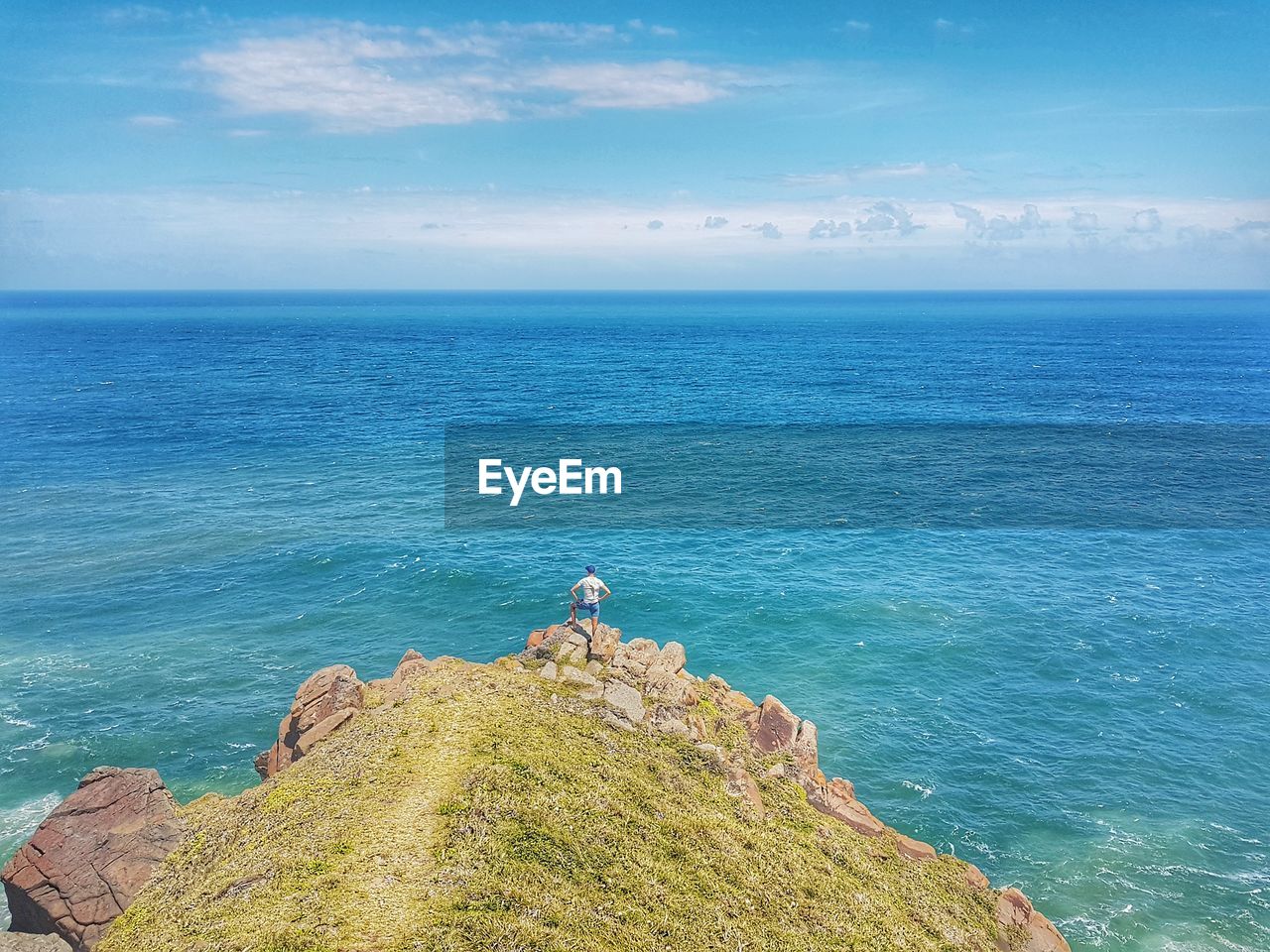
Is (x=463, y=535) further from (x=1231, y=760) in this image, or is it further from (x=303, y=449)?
(x=1231, y=760)

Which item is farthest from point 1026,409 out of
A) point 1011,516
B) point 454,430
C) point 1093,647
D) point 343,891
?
point 343,891

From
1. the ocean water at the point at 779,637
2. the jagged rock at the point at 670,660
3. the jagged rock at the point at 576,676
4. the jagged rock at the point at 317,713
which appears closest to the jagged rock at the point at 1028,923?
the ocean water at the point at 779,637

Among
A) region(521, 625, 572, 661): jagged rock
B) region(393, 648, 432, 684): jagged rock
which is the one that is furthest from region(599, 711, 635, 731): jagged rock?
region(393, 648, 432, 684): jagged rock

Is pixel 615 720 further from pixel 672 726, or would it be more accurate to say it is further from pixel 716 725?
pixel 716 725

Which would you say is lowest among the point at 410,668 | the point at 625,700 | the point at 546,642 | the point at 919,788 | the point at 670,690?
the point at 919,788

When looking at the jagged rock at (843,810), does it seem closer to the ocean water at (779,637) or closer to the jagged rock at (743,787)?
the jagged rock at (743,787)

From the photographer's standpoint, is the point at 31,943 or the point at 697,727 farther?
the point at 697,727

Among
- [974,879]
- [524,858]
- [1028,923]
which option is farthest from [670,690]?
[1028,923]
